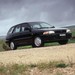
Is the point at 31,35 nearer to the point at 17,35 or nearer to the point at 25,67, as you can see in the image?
the point at 17,35

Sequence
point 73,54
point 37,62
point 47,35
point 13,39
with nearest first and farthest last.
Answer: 1. point 37,62
2. point 73,54
3. point 47,35
4. point 13,39

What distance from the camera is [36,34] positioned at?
2083 cm

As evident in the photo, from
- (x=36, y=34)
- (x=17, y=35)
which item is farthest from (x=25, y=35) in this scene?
(x=36, y=34)

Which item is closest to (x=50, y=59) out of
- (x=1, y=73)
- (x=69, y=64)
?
(x=69, y=64)

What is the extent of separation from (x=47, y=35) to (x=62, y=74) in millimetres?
9294

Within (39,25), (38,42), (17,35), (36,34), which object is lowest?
(38,42)

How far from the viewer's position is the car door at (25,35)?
21406 millimetres

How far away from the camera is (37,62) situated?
525 inches

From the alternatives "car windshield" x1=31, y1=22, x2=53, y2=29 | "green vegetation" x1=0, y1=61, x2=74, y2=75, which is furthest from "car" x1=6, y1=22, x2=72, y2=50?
"green vegetation" x1=0, y1=61, x2=74, y2=75

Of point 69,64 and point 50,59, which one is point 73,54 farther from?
point 69,64

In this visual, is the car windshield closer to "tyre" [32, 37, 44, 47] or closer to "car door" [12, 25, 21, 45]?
"tyre" [32, 37, 44, 47]

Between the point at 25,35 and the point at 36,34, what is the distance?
1.11 metres

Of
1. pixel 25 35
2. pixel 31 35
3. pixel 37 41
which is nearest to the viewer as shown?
pixel 37 41

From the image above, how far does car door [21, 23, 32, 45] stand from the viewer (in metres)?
21.4
